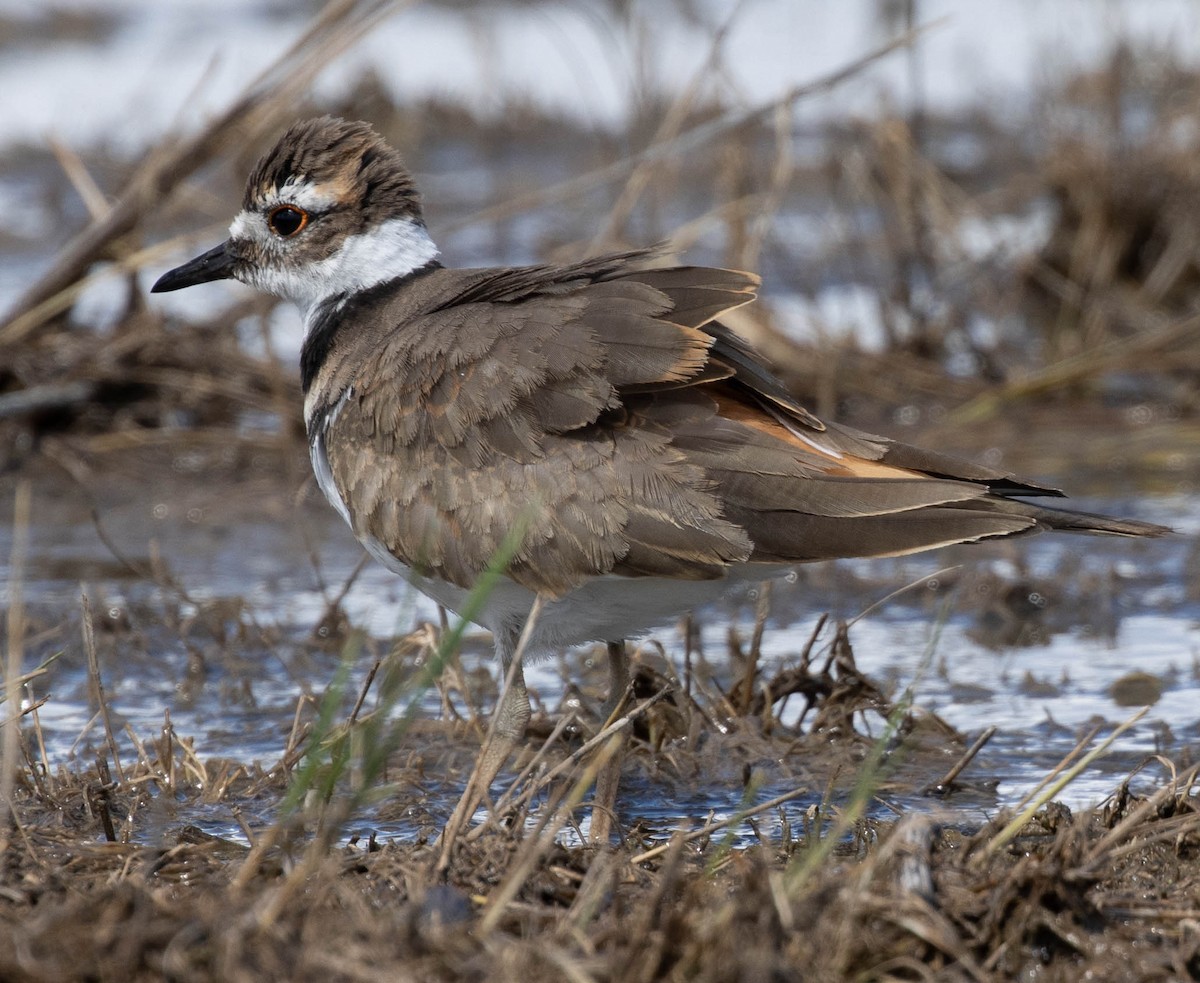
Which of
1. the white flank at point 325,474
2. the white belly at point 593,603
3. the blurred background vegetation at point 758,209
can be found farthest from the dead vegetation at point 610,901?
the blurred background vegetation at point 758,209

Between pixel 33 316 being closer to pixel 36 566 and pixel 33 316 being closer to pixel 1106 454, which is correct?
pixel 36 566

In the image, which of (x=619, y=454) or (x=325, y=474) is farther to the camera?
(x=325, y=474)

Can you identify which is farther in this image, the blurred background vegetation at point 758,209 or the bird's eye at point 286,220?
the blurred background vegetation at point 758,209

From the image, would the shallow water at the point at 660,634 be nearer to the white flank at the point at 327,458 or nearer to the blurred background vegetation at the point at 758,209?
the blurred background vegetation at the point at 758,209

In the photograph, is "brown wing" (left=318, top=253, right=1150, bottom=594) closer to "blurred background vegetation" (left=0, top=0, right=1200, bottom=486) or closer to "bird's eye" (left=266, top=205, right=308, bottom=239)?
"blurred background vegetation" (left=0, top=0, right=1200, bottom=486)

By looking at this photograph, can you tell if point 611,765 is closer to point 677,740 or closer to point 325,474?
point 677,740

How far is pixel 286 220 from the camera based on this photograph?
4996 mm

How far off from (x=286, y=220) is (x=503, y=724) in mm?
1679

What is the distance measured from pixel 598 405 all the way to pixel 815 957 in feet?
4.86

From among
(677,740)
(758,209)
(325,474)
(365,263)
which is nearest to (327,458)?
(325,474)

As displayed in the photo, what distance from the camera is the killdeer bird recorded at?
152 inches

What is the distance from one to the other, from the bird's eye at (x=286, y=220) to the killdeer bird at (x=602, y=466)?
64 cm

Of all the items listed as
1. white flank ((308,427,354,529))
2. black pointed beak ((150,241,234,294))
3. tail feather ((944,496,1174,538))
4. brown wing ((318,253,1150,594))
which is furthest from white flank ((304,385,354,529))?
tail feather ((944,496,1174,538))

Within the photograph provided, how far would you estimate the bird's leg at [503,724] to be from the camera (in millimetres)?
3645
